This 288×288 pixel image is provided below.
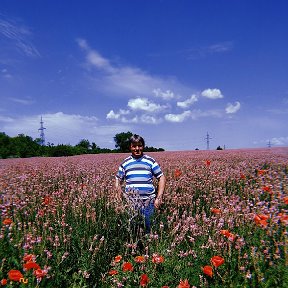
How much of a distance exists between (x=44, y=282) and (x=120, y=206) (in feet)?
3.91

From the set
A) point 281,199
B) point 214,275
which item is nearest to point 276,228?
point 214,275

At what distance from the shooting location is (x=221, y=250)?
2801 millimetres

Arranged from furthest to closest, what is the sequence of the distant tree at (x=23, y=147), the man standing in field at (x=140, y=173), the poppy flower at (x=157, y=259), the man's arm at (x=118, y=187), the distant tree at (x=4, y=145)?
the distant tree at (x=23, y=147) → the distant tree at (x=4, y=145) → the man standing in field at (x=140, y=173) → the man's arm at (x=118, y=187) → the poppy flower at (x=157, y=259)

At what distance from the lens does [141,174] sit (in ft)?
14.1

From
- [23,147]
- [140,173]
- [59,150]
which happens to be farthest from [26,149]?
[140,173]

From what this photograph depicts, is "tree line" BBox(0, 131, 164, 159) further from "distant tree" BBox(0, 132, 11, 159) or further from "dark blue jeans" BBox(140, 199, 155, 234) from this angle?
"dark blue jeans" BBox(140, 199, 155, 234)

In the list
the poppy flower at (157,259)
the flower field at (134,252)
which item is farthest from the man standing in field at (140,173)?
the poppy flower at (157,259)

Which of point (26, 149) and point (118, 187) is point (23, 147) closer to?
point (26, 149)

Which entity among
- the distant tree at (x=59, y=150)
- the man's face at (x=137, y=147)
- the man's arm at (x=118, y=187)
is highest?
the distant tree at (x=59, y=150)

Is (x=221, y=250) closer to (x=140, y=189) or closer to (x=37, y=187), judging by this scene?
(x=140, y=189)

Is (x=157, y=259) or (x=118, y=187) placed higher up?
(x=118, y=187)

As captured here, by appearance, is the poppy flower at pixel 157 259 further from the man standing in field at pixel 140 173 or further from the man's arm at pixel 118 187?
the man standing in field at pixel 140 173

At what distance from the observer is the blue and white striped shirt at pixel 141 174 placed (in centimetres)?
428

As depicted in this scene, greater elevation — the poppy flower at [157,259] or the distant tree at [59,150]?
the distant tree at [59,150]
